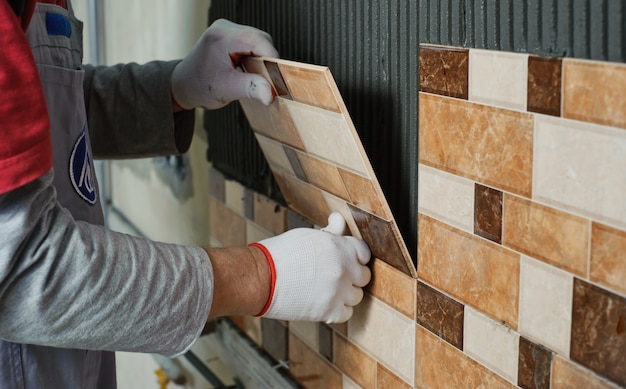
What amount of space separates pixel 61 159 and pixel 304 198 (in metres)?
0.40

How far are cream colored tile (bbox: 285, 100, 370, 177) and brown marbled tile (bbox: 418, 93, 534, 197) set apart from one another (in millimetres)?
88

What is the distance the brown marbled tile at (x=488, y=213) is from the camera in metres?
0.86

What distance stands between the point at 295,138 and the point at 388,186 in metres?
0.17

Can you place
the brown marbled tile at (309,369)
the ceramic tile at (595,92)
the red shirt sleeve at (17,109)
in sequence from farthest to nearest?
1. the brown marbled tile at (309,369)
2. the red shirt sleeve at (17,109)
3. the ceramic tile at (595,92)

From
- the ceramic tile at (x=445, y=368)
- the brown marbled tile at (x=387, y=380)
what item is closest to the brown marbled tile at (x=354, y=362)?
the brown marbled tile at (x=387, y=380)

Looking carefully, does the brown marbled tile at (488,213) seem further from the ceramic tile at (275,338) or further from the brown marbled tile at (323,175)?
the ceramic tile at (275,338)

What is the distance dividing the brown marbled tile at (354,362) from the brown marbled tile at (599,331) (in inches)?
17.7

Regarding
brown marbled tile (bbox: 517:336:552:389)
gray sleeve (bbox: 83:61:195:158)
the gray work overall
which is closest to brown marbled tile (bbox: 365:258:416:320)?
brown marbled tile (bbox: 517:336:552:389)

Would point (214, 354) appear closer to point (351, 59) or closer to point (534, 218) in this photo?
point (351, 59)

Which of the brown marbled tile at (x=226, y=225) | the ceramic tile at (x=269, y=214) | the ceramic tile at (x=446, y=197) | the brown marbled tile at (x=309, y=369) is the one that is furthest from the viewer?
the brown marbled tile at (x=226, y=225)

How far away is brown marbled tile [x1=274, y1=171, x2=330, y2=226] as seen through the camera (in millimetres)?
1237

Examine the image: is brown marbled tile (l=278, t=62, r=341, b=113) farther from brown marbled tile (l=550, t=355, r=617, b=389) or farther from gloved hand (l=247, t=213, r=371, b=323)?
brown marbled tile (l=550, t=355, r=617, b=389)

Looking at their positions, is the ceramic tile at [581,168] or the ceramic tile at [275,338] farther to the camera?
the ceramic tile at [275,338]

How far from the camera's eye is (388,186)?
1.11m
